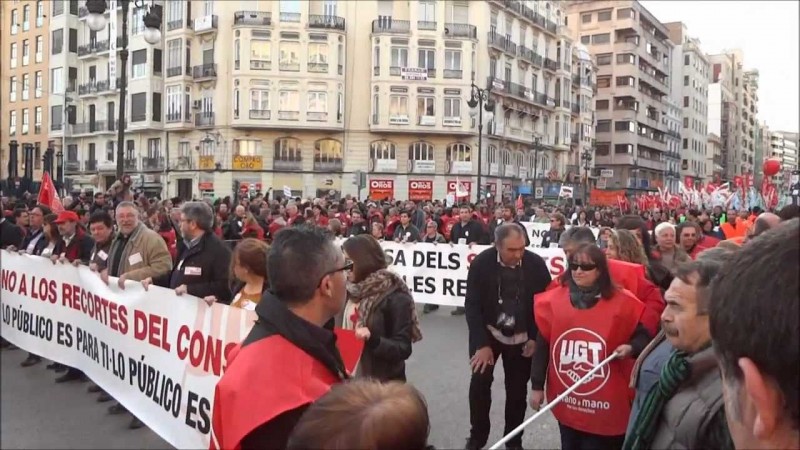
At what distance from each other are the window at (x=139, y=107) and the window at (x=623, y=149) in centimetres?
5307

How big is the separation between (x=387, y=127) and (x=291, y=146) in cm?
688

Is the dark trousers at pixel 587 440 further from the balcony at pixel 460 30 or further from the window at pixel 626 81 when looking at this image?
the window at pixel 626 81

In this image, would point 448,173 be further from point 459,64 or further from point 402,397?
point 402,397

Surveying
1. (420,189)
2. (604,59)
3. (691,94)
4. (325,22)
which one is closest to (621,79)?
(604,59)

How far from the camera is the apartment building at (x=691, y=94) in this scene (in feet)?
330

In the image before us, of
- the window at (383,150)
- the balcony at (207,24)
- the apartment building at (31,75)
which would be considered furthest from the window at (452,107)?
the apartment building at (31,75)

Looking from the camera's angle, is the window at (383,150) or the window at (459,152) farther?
the window at (459,152)

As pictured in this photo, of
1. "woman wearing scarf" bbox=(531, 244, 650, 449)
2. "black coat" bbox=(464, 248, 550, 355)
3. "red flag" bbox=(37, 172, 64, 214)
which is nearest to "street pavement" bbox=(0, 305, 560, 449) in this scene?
"black coat" bbox=(464, 248, 550, 355)

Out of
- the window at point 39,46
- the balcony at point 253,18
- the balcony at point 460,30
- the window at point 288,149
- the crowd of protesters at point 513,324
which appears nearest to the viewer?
the crowd of protesters at point 513,324

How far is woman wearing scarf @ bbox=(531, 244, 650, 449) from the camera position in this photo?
13.2 ft

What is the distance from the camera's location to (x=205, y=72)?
49.2m

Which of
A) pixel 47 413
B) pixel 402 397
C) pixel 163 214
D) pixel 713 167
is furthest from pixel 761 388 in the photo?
pixel 713 167

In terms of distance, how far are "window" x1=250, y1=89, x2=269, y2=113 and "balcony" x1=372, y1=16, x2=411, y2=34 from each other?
8.90 metres

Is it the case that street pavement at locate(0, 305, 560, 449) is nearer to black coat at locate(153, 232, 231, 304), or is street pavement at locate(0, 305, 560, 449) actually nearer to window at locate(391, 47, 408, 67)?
black coat at locate(153, 232, 231, 304)
